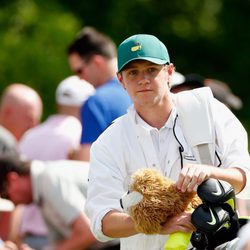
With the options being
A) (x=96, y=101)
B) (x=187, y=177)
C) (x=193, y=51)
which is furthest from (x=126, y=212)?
(x=193, y=51)

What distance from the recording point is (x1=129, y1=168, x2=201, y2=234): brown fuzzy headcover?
6594mm

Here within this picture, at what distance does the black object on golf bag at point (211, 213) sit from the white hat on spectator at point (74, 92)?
4465mm

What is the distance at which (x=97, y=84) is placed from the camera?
10.1m

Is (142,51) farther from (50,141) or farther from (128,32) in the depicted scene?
(128,32)

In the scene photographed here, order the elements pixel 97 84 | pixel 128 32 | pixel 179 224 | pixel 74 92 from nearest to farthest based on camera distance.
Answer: pixel 179 224 → pixel 97 84 → pixel 74 92 → pixel 128 32

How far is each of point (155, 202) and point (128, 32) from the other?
13352 millimetres

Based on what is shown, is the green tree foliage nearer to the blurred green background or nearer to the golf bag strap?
the blurred green background

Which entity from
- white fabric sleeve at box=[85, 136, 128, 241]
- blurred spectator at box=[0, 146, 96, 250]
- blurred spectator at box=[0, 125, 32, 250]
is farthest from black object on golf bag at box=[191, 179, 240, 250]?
blurred spectator at box=[0, 146, 96, 250]

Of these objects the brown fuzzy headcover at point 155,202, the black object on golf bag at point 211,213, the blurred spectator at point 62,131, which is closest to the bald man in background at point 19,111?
the blurred spectator at point 62,131

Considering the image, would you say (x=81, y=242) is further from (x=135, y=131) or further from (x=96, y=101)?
(x=135, y=131)

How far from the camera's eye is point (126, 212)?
6.77 metres

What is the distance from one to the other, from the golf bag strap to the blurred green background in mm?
10417

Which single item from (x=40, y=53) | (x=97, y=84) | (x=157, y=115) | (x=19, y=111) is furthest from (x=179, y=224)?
(x=40, y=53)

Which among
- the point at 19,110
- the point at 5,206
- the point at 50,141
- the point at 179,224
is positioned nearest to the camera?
the point at 179,224
